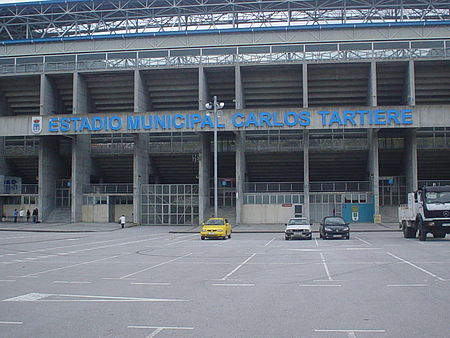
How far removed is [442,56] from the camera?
4562cm

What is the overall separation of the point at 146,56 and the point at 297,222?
1066 inches

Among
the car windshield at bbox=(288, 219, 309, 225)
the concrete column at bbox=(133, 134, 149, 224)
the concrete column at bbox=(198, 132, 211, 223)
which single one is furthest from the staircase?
the car windshield at bbox=(288, 219, 309, 225)

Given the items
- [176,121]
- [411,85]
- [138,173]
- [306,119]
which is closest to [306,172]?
[306,119]

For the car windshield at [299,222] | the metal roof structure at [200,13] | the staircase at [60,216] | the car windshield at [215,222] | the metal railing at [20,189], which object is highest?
the metal roof structure at [200,13]

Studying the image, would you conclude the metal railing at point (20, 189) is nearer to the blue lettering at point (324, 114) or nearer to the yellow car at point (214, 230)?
the yellow car at point (214, 230)

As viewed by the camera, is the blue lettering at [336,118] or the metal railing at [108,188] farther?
the metal railing at [108,188]

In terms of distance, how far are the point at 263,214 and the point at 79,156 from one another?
1961 centimetres

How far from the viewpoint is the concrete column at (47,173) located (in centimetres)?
5075

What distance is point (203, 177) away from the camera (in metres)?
48.8

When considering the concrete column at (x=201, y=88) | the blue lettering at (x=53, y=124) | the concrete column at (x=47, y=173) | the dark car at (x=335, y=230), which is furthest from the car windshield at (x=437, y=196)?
the concrete column at (x=47, y=173)

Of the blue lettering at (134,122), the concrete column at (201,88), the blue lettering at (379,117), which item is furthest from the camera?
the concrete column at (201,88)

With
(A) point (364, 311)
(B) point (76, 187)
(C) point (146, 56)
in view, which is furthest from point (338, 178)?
(A) point (364, 311)

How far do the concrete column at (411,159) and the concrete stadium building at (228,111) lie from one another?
190 millimetres

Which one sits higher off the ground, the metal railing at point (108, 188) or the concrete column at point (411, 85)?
the concrete column at point (411, 85)
